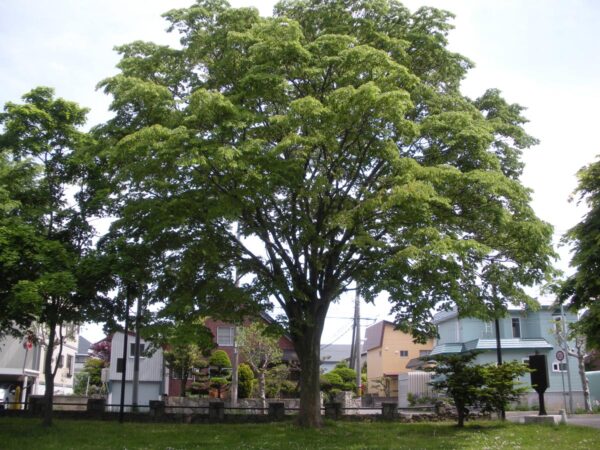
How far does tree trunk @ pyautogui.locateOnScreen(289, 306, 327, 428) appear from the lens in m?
18.8

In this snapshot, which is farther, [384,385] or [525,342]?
[384,385]

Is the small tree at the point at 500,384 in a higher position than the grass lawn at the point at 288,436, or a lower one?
higher

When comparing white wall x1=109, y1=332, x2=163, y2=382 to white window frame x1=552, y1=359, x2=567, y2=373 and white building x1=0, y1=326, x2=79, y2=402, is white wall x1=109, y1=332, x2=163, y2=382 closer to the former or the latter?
white building x1=0, y1=326, x2=79, y2=402

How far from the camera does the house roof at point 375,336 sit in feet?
207

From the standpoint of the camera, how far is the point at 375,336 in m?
66.9

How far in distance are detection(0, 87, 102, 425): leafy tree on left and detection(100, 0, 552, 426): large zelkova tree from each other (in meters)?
1.87

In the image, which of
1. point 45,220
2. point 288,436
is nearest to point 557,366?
point 288,436

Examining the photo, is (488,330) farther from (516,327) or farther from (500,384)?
(500,384)

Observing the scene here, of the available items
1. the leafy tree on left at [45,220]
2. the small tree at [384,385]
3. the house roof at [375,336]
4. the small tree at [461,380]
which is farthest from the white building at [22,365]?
the house roof at [375,336]

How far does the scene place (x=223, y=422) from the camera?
869 inches

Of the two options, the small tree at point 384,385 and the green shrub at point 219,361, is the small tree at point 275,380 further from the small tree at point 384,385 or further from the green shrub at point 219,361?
the small tree at point 384,385

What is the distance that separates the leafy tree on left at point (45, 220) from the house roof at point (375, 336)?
148ft

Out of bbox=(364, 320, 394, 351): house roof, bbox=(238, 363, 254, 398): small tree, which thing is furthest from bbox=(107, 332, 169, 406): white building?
bbox=(364, 320, 394, 351): house roof

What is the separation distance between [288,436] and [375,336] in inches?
2011
